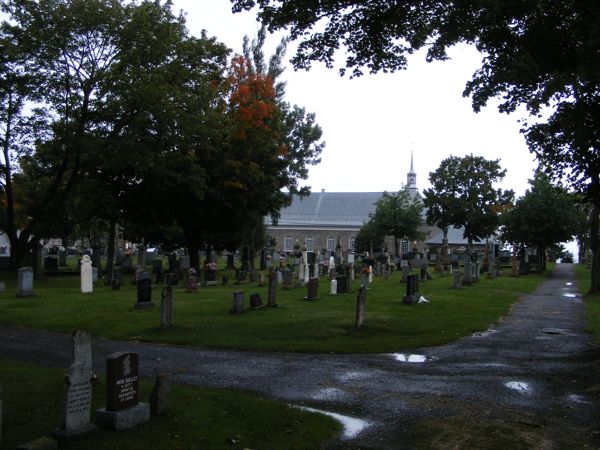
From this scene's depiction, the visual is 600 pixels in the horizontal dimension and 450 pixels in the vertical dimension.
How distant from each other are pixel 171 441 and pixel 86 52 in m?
23.4

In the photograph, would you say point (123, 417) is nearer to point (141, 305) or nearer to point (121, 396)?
point (121, 396)

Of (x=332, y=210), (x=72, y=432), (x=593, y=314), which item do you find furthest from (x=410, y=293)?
(x=332, y=210)

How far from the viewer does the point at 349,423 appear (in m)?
6.68

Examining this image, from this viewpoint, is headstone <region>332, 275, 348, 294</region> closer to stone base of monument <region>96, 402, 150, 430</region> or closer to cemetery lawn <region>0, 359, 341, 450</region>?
cemetery lawn <region>0, 359, 341, 450</region>

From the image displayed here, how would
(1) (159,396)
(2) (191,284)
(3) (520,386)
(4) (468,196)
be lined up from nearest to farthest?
(1) (159,396) < (3) (520,386) < (2) (191,284) < (4) (468,196)

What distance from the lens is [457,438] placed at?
6.20 meters

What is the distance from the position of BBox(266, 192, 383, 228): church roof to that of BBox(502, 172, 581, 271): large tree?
5787 centimetres

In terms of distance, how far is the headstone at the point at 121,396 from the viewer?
5953 millimetres

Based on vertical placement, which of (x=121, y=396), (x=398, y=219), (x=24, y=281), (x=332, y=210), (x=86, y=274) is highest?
(x=332, y=210)

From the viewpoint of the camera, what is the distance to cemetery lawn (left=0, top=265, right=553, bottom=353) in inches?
472

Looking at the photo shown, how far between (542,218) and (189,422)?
129 feet

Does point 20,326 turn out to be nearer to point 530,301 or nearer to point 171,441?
point 171,441

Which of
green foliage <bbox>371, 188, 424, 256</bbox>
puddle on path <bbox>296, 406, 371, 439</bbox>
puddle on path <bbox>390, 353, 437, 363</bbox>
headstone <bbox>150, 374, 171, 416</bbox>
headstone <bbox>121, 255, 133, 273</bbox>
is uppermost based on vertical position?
green foliage <bbox>371, 188, 424, 256</bbox>

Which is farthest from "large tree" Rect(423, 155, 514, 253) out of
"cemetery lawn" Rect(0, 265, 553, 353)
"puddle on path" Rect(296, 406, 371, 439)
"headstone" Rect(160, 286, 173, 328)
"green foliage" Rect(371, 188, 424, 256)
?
"puddle on path" Rect(296, 406, 371, 439)
